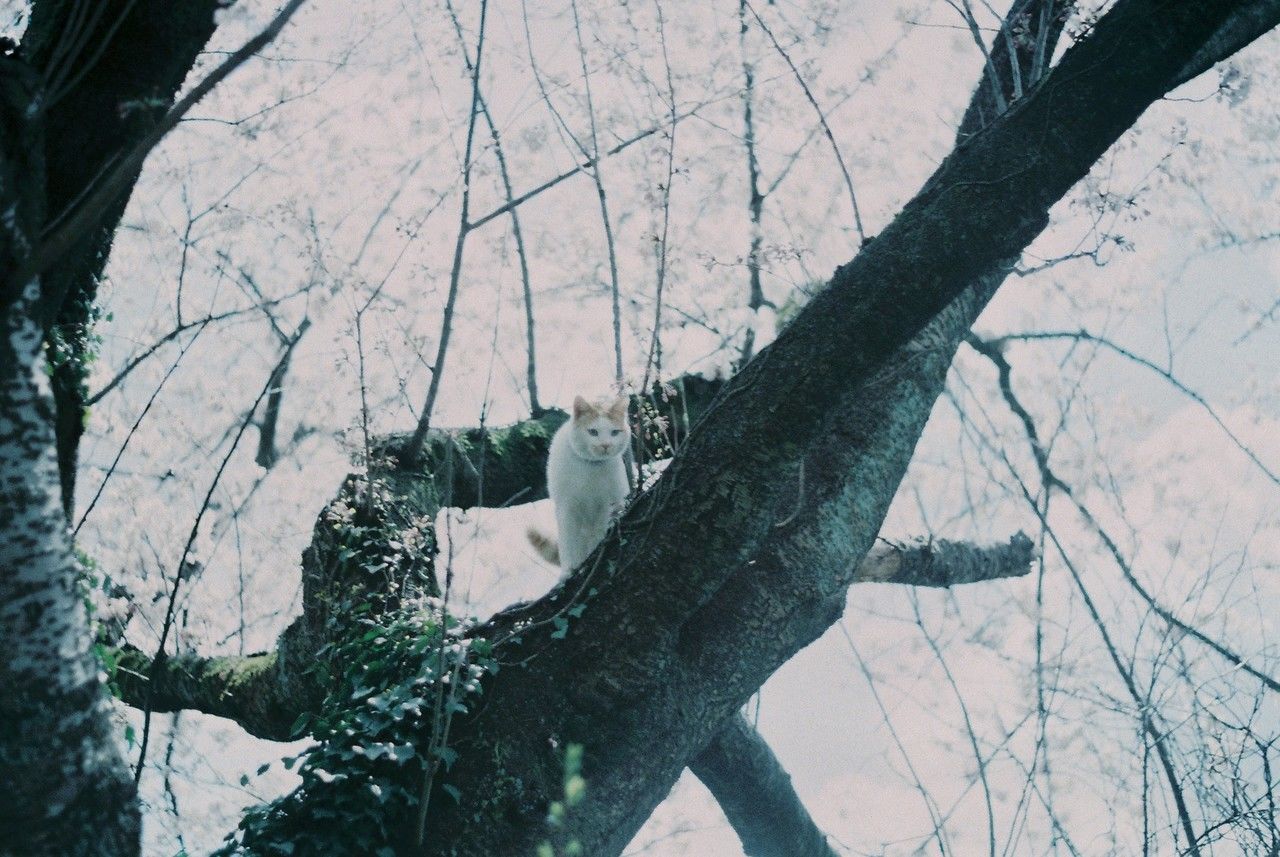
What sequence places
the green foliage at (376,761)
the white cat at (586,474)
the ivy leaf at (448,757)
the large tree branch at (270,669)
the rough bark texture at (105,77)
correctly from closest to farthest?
the rough bark texture at (105,77)
the green foliage at (376,761)
the ivy leaf at (448,757)
the large tree branch at (270,669)
the white cat at (586,474)

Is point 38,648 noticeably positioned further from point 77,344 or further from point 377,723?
point 77,344

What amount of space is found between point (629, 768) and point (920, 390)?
2050 mm

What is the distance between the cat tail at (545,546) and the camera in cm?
645

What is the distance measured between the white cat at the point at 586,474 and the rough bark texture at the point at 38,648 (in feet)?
11.7

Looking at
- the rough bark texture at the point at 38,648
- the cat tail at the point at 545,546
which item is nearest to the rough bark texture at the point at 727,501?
the rough bark texture at the point at 38,648

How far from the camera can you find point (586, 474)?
18.8ft

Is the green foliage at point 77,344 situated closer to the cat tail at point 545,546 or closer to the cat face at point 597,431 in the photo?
the cat face at point 597,431

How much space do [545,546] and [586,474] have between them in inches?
35.5

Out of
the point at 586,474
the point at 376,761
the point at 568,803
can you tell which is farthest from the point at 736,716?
the point at 376,761

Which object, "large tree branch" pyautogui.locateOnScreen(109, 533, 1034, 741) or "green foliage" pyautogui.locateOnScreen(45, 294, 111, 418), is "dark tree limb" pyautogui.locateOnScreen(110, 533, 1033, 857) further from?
"green foliage" pyautogui.locateOnScreen(45, 294, 111, 418)

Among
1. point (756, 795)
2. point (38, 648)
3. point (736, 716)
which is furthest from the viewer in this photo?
point (756, 795)

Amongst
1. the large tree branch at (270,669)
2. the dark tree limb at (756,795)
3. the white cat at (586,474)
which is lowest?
the dark tree limb at (756,795)

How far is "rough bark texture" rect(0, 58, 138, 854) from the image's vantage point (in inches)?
77.3

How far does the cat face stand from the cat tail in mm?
856
